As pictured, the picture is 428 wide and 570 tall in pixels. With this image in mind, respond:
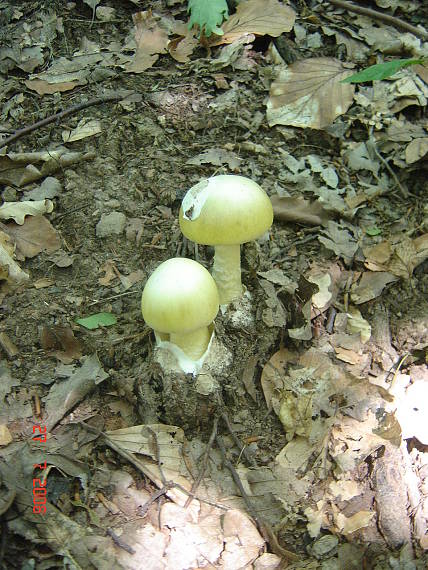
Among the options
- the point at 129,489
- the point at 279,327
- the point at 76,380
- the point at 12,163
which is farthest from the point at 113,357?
the point at 12,163

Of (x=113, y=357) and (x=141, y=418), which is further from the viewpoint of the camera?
(x=113, y=357)

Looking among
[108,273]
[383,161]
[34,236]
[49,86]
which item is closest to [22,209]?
[34,236]

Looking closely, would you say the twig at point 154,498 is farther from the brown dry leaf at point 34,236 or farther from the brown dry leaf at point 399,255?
the brown dry leaf at point 399,255

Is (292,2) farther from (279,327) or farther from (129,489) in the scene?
(129,489)

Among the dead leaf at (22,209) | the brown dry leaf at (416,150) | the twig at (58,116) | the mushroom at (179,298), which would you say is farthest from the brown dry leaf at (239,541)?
the twig at (58,116)

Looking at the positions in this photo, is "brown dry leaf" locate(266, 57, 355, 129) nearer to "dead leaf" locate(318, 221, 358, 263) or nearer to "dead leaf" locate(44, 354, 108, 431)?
"dead leaf" locate(318, 221, 358, 263)

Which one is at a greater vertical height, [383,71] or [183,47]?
[383,71]

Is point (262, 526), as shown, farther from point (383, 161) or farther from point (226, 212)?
point (383, 161)
